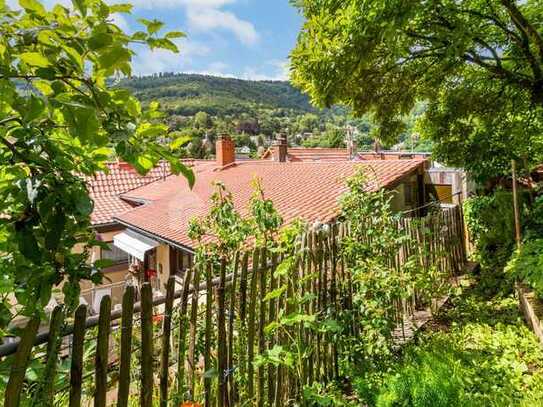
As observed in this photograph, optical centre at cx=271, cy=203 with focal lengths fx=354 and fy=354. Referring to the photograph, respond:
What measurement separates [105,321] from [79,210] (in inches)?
35.9

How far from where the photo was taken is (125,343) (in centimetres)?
185

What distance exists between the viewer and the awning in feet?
40.5

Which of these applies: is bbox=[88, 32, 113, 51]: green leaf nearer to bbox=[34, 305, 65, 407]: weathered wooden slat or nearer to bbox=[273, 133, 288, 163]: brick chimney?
bbox=[34, 305, 65, 407]: weathered wooden slat

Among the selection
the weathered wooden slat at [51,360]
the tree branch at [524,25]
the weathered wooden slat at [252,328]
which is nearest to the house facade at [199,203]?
the tree branch at [524,25]

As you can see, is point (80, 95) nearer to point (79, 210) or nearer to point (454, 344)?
point (79, 210)

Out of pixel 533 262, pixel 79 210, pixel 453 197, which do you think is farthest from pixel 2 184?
pixel 453 197

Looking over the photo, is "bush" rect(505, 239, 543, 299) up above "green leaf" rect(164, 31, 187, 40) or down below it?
below

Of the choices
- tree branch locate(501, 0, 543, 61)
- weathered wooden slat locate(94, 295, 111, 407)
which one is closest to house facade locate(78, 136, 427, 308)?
tree branch locate(501, 0, 543, 61)

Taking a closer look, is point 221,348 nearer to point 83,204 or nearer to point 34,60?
point 83,204

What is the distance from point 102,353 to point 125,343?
127 mm

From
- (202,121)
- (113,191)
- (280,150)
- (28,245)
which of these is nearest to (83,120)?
(28,245)

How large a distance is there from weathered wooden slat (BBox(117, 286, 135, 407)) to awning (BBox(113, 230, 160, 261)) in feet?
35.4

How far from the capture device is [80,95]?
934 millimetres

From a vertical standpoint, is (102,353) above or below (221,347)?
above
